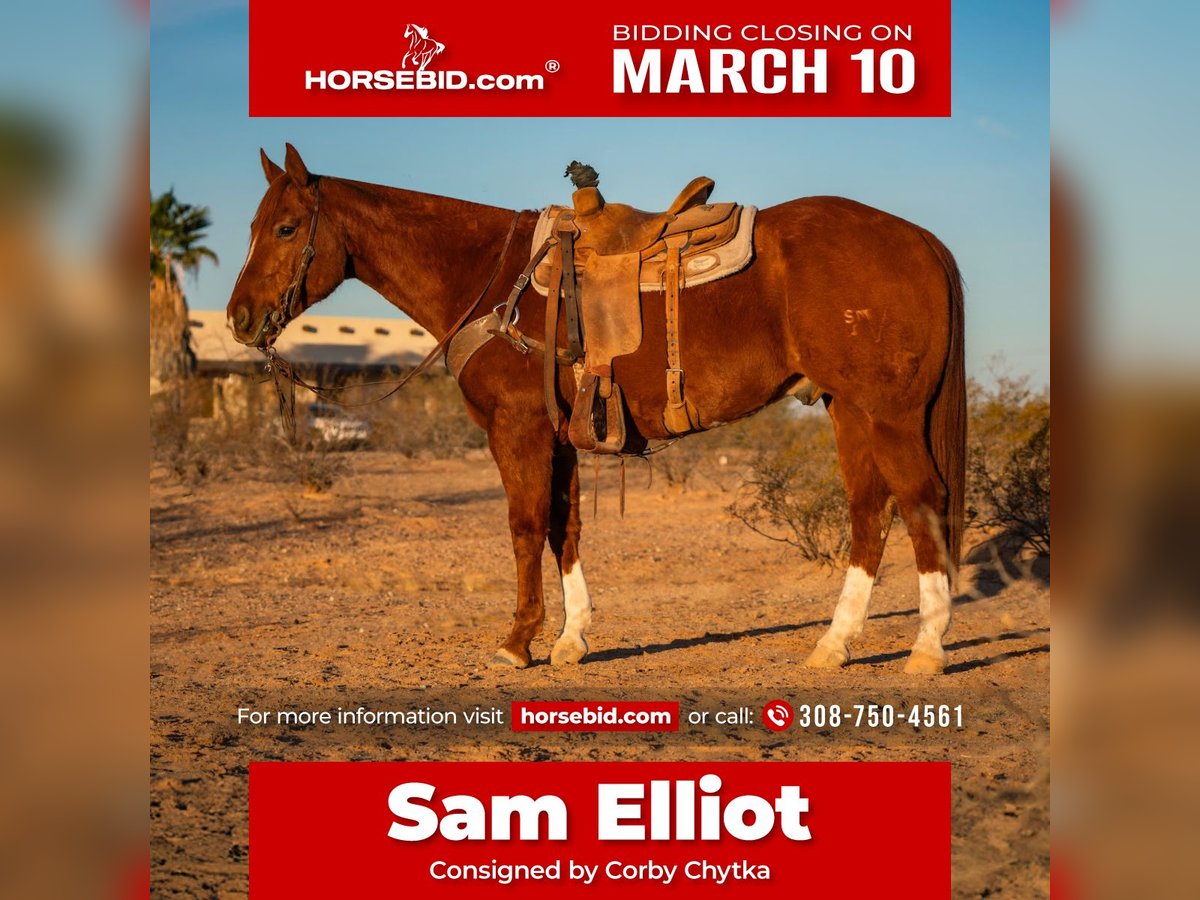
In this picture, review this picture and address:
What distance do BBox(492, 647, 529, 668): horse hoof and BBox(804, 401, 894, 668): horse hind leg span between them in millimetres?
1585

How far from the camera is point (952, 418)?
5980mm

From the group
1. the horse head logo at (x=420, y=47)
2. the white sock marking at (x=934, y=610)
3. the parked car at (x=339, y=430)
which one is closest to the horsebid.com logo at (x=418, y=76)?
the horse head logo at (x=420, y=47)

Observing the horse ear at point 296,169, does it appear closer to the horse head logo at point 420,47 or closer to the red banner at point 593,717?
the horse head logo at point 420,47

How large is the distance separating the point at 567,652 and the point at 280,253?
280 cm

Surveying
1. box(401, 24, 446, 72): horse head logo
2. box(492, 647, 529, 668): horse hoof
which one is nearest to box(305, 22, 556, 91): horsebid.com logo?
box(401, 24, 446, 72): horse head logo

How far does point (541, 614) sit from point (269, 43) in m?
3.30

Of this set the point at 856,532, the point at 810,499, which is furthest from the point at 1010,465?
the point at 856,532

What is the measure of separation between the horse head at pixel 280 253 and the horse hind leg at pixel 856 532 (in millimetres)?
3097

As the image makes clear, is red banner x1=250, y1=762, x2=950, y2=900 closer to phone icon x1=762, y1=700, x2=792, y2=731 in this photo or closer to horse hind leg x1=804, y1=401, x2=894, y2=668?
phone icon x1=762, y1=700, x2=792, y2=731

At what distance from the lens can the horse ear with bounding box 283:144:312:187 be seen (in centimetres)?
626
